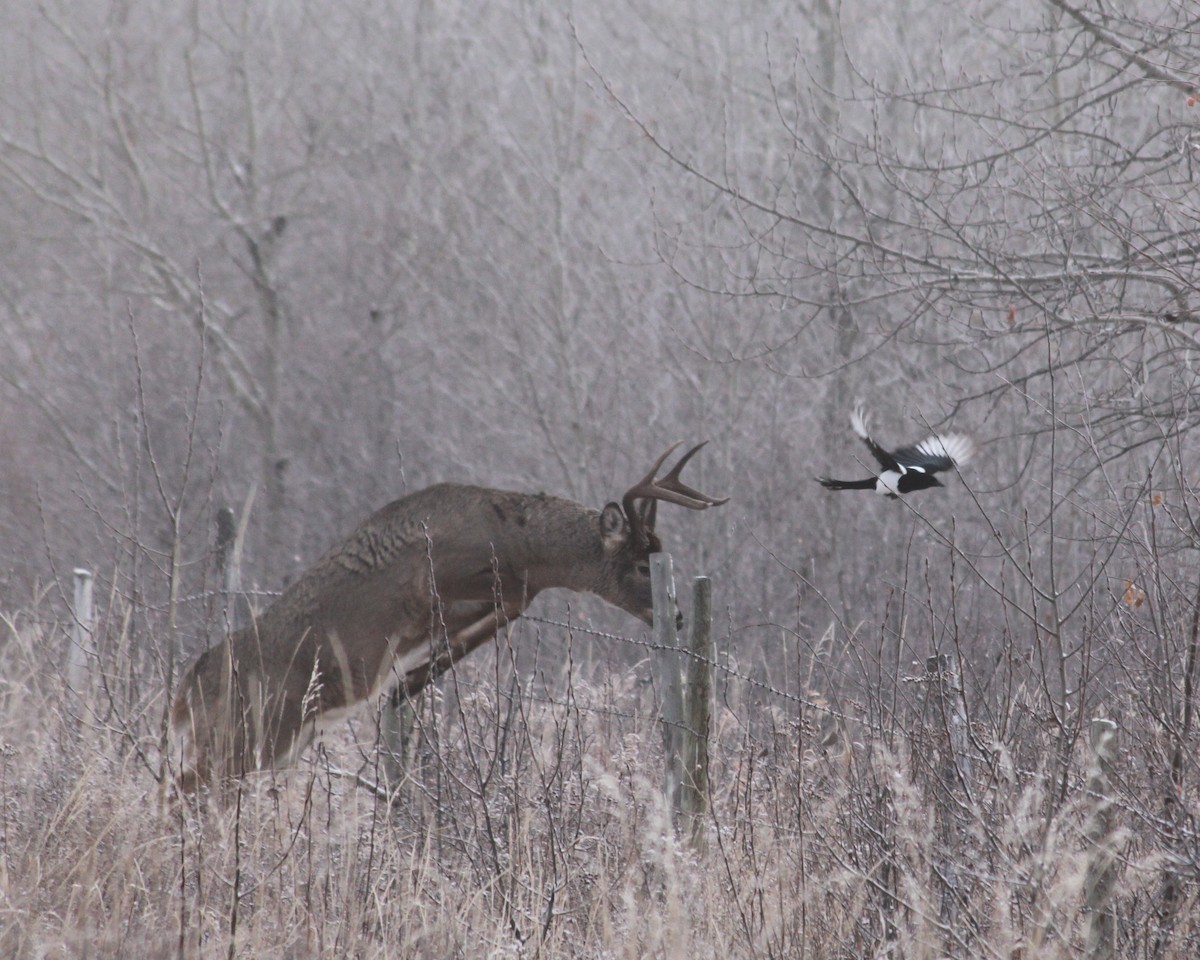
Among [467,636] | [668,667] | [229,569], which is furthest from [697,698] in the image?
[229,569]

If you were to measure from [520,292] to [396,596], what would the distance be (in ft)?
34.8

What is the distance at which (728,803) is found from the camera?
6012 millimetres

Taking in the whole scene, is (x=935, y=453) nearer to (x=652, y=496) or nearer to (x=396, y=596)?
(x=652, y=496)

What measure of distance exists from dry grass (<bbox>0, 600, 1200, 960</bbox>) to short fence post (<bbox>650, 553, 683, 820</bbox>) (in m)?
0.18

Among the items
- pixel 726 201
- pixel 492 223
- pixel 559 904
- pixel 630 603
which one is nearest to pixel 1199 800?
pixel 559 904

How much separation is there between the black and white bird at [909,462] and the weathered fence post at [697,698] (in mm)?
710

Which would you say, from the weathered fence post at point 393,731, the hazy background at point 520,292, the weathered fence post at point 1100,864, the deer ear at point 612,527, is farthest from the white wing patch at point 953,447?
the hazy background at point 520,292

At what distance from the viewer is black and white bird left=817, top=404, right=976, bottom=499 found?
17.3ft

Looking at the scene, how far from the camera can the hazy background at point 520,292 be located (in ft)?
45.8

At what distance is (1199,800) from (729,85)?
12.8 meters

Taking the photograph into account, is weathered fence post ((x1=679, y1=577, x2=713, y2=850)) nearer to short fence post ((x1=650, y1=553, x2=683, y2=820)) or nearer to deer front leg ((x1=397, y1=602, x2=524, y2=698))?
short fence post ((x1=650, y1=553, x2=683, y2=820))

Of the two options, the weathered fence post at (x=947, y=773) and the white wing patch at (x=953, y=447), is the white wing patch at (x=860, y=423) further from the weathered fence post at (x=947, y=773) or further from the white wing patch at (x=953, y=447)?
the weathered fence post at (x=947, y=773)

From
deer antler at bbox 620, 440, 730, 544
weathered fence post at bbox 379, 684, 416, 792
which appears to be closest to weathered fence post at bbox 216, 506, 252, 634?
weathered fence post at bbox 379, 684, 416, 792

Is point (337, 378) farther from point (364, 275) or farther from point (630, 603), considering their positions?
point (630, 603)
